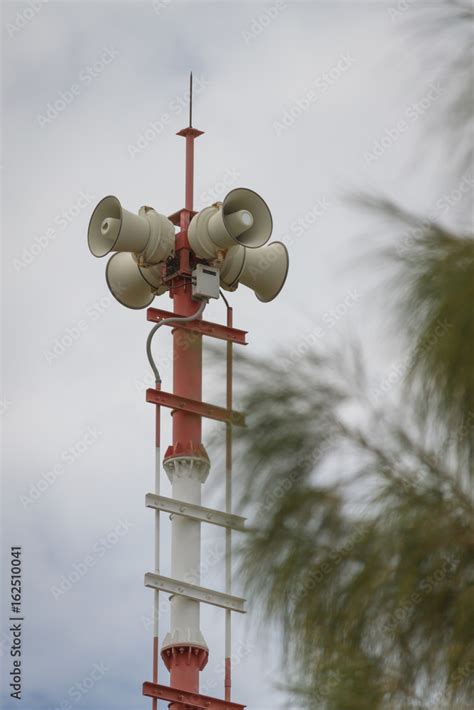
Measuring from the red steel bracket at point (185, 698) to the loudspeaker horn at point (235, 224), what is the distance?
718cm

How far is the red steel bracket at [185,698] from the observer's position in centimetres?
2764

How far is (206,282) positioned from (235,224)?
2386mm

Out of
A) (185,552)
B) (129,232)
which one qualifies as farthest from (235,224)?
(185,552)

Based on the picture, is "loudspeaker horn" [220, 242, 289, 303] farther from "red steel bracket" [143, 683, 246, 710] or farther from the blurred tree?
the blurred tree

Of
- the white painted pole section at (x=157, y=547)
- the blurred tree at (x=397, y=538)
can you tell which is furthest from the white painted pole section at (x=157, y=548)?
the blurred tree at (x=397, y=538)

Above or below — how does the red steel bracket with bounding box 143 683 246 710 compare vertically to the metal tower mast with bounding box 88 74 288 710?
below

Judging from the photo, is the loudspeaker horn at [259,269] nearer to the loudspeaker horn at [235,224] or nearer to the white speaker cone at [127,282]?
the loudspeaker horn at [235,224]

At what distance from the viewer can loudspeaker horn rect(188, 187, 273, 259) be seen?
28052mm

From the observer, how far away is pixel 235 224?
2852cm

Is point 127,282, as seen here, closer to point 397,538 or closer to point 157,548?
point 157,548

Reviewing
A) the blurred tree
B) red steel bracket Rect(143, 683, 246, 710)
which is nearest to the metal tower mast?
red steel bracket Rect(143, 683, 246, 710)

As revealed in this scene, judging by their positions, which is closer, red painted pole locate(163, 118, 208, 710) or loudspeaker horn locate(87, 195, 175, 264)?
red painted pole locate(163, 118, 208, 710)

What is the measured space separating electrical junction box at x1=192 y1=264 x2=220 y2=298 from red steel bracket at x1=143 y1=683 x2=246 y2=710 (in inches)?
273

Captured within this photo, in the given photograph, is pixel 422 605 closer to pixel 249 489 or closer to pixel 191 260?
pixel 249 489
